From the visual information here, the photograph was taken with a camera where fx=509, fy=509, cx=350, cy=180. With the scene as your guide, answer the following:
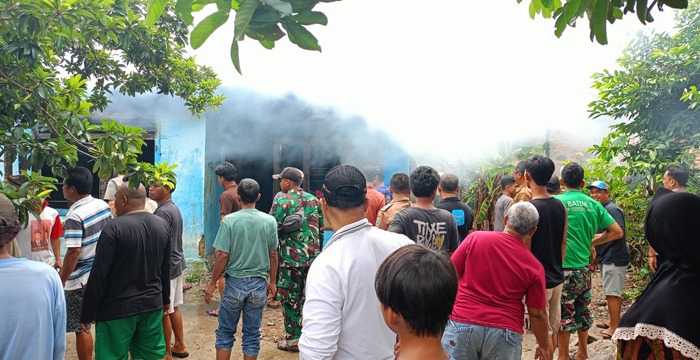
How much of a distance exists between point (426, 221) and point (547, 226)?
0.98 meters

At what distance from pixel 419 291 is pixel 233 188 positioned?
16.5ft

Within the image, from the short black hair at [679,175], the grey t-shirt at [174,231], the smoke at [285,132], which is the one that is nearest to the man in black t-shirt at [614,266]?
the short black hair at [679,175]

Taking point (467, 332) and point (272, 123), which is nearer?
point (467, 332)

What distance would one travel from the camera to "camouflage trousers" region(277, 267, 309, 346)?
5258 mm

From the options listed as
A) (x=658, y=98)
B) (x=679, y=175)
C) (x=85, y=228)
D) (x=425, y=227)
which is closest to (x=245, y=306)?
(x=85, y=228)

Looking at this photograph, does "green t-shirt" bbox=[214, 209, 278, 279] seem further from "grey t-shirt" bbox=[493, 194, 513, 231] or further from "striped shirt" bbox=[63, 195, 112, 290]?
"grey t-shirt" bbox=[493, 194, 513, 231]

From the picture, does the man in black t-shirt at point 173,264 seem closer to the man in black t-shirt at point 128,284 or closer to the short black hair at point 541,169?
the man in black t-shirt at point 128,284

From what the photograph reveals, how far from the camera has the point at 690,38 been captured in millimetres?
6145

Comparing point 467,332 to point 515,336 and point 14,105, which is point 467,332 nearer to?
point 515,336

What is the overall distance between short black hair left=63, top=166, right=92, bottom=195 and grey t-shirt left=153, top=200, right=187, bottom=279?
74cm

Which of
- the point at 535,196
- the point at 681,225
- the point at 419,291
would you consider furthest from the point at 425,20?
the point at 419,291

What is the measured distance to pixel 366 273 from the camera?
7.07 ft

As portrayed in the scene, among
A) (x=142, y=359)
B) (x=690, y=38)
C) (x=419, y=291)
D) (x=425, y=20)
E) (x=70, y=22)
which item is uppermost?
(x=425, y=20)

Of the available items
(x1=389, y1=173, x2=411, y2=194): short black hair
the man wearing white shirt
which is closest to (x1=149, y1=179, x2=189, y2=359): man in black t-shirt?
(x1=389, y1=173, x2=411, y2=194): short black hair
